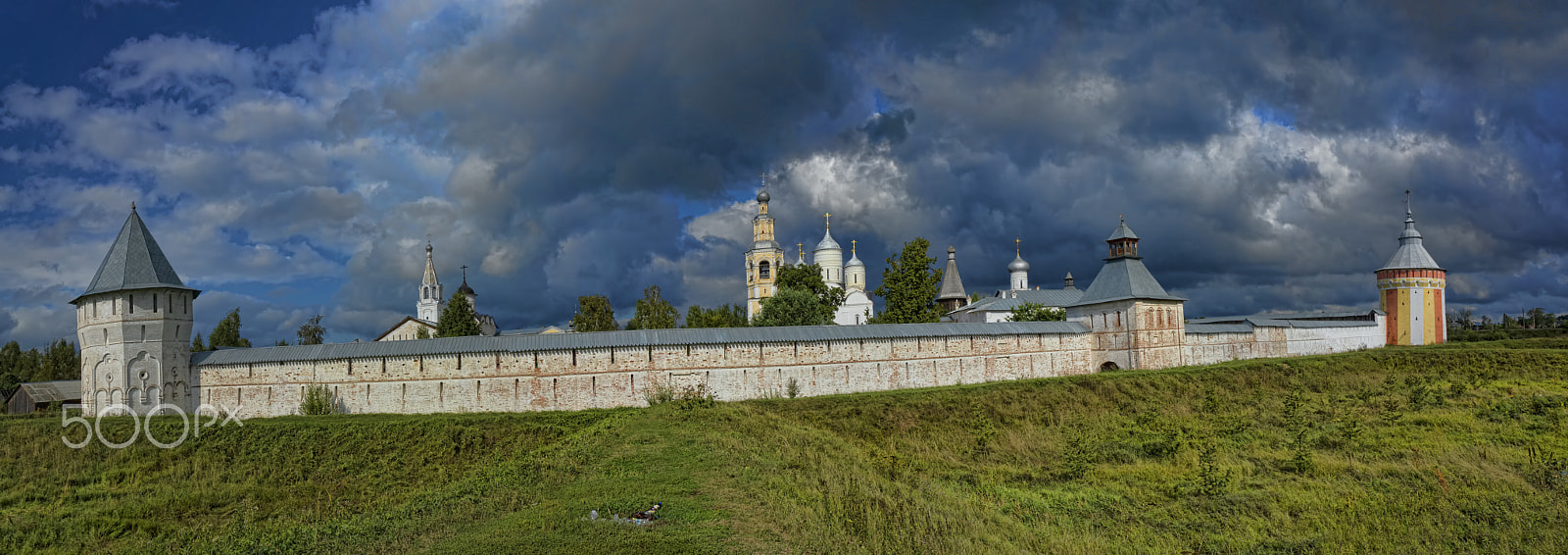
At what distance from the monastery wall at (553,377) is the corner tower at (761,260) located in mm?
33642

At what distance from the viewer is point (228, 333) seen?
1613 inches

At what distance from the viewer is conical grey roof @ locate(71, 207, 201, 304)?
2111 cm

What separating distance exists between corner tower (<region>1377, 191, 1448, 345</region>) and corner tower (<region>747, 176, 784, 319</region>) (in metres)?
36.9

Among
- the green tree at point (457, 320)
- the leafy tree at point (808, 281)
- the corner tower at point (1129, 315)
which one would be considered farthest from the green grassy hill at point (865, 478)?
the leafy tree at point (808, 281)

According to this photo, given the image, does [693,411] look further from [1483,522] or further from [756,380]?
[1483,522]

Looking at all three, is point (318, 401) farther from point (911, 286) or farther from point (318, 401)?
point (911, 286)

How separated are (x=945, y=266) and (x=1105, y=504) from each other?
157ft

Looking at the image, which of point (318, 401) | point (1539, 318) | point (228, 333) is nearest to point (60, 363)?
point (228, 333)

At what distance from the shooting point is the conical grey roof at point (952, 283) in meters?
57.2

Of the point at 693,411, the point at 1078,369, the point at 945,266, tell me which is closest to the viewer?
the point at 693,411

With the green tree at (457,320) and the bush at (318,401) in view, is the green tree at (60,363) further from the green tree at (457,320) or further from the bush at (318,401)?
the bush at (318,401)

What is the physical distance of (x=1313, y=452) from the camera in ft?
46.4

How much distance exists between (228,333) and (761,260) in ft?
106

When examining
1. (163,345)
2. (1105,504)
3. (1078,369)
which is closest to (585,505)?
(1105,504)
